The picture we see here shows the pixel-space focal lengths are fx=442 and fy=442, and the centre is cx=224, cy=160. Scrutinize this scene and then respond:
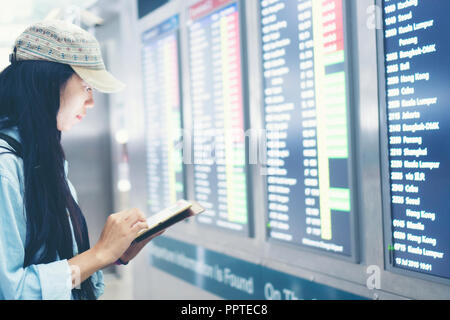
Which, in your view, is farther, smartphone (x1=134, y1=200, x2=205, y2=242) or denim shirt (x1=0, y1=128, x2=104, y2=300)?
smartphone (x1=134, y1=200, x2=205, y2=242)

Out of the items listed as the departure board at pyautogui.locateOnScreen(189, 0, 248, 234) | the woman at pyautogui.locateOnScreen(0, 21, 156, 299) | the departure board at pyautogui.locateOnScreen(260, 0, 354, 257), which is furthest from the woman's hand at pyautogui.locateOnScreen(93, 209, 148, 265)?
the departure board at pyautogui.locateOnScreen(189, 0, 248, 234)

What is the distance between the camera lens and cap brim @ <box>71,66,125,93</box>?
1194 mm

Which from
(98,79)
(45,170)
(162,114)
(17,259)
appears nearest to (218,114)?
(162,114)

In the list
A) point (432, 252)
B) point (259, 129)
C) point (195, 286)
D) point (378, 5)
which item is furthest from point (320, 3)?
point (195, 286)

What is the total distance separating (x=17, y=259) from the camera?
105cm

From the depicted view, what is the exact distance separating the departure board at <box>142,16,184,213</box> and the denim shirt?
52.8 inches

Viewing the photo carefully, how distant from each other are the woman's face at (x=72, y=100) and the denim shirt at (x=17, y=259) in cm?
14

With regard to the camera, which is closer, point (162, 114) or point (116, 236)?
point (116, 236)

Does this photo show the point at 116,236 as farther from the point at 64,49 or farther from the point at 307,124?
the point at 307,124

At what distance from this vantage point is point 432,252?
49.8 inches

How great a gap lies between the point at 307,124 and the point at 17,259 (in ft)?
3.51

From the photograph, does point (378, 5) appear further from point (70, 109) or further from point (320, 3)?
point (70, 109)

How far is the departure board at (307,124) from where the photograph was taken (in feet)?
Result: 5.03

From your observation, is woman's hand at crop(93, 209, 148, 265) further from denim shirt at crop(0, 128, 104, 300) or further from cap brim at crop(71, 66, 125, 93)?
cap brim at crop(71, 66, 125, 93)
